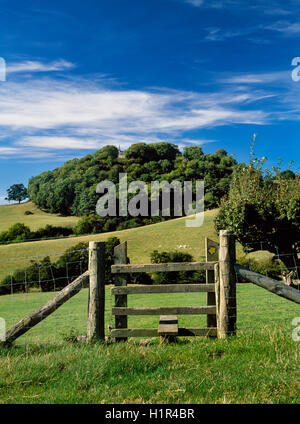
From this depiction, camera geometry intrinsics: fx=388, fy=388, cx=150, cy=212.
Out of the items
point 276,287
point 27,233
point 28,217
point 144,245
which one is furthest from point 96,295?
point 28,217

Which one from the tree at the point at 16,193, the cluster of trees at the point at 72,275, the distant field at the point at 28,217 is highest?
the tree at the point at 16,193

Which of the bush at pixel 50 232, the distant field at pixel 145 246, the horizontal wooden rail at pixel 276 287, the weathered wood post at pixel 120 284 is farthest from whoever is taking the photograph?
the bush at pixel 50 232

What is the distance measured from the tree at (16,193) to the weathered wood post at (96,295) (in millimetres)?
143482

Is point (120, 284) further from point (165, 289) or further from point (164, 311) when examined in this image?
point (164, 311)

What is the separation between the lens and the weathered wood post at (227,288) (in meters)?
7.11

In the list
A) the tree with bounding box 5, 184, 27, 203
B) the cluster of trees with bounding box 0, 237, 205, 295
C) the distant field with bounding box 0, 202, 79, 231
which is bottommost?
the cluster of trees with bounding box 0, 237, 205, 295

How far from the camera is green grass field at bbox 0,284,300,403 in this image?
4781 millimetres

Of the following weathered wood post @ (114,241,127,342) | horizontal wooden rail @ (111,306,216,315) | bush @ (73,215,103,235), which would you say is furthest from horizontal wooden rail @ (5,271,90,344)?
bush @ (73,215,103,235)

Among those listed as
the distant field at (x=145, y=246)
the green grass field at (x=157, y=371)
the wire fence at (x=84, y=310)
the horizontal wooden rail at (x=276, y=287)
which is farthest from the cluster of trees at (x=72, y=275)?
the green grass field at (x=157, y=371)

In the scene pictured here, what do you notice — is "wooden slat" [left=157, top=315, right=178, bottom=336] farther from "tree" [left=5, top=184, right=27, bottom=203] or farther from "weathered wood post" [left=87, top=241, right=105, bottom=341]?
"tree" [left=5, top=184, right=27, bottom=203]

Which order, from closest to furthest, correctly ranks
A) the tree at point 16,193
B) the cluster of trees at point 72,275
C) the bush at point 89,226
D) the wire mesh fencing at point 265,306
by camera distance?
1. the wire mesh fencing at point 265,306
2. the cluster of trees at point 72,275
3. the bush at point 89,226
4. the tree at point 16,193

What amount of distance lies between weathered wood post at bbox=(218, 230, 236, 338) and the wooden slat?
0.88 m

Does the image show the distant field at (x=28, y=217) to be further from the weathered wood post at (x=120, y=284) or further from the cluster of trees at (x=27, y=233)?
the weathered wood post at (x=120, y=284)
